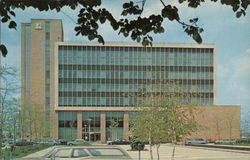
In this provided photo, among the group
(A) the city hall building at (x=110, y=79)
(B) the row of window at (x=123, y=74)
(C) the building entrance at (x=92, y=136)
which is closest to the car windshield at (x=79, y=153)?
(A) the city hall building at (x=110, y=79)

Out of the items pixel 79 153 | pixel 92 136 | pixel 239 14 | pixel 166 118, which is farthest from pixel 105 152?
pixel 92 136

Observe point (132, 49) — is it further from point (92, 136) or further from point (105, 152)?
point (105, 152)

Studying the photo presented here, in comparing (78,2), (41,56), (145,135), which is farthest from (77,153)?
(41,56)

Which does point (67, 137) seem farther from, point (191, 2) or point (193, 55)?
point (191, 2)

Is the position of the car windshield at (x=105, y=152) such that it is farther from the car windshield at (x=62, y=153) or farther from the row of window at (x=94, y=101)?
the row of window at (x=94, y=101)

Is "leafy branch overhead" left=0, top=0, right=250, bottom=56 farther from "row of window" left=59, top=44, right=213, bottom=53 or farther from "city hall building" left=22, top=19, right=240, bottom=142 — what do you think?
"row of window" left=59, top=44, right=213, bottom=53

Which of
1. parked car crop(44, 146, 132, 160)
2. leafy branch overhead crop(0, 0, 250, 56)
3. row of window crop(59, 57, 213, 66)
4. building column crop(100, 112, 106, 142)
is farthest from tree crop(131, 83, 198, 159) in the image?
row of window crop(59, 57, 213, 66)

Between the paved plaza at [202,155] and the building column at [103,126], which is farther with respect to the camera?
the building column at [103,126]

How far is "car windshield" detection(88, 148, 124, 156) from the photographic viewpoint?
50.4 ft

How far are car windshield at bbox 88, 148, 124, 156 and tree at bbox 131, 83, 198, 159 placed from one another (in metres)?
7.06

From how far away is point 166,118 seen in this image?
2314cm

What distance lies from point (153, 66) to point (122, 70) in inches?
276

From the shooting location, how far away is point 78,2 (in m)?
5.52

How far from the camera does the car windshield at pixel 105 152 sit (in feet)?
50.4
